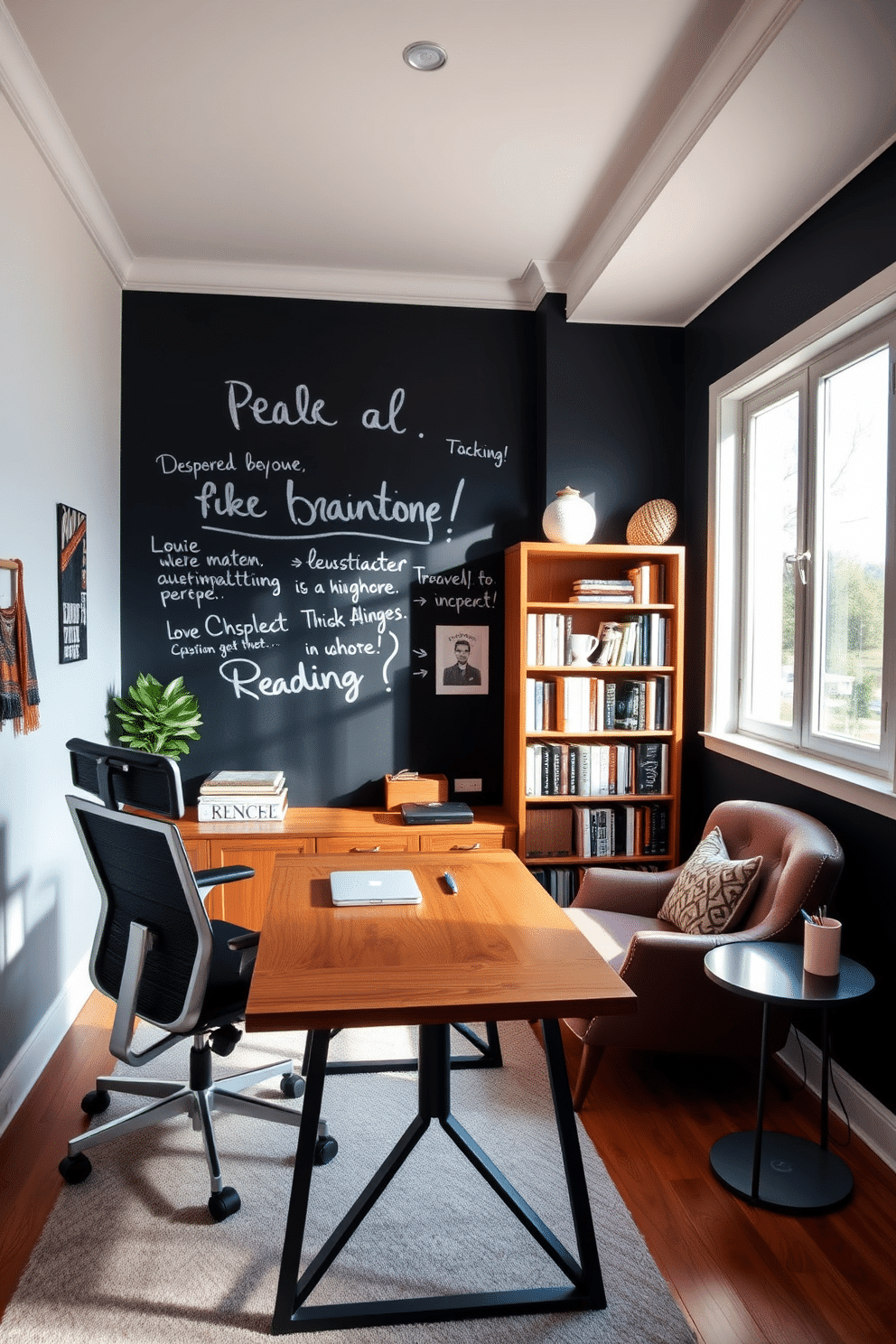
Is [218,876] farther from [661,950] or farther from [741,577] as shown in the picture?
[741,577]

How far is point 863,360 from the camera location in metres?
2.69

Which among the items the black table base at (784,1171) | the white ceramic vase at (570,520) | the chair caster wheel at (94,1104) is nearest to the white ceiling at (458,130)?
the white ceramic vase at (570,520)

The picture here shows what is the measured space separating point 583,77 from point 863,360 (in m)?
1.16

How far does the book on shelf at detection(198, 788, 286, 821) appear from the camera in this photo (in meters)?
3.58

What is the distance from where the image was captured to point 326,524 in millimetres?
3904

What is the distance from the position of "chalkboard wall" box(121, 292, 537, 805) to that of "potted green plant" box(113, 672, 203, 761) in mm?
178

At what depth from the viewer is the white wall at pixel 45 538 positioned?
251cm

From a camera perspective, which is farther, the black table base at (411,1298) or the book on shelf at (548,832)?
the book on shelf at (548,832)

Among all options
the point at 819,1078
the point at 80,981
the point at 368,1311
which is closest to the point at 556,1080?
the point at 368,1311

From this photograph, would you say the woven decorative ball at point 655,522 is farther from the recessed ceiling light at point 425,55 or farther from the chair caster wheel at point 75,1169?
the chair caster wheel at point 75,1169

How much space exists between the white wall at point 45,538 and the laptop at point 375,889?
1017 mm

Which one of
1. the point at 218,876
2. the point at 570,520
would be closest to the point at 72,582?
the point at 218,876

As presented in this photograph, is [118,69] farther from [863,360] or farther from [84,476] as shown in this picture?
[863,360]

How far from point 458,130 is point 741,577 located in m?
1.91
